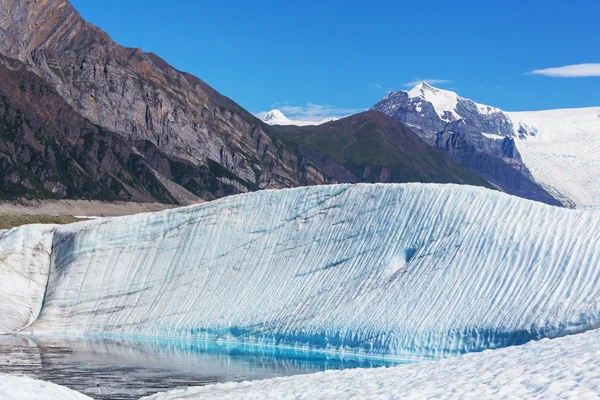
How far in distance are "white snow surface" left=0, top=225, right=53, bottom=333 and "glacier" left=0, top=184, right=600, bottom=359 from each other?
125 mm

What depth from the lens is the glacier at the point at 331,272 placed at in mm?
33625

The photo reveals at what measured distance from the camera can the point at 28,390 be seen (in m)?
17.2

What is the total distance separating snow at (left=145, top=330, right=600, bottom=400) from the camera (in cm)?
1452

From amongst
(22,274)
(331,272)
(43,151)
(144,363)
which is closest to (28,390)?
(144,363)

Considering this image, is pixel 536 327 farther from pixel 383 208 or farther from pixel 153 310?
pixel 153 310

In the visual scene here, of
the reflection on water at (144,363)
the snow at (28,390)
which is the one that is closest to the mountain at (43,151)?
the reflection on water at (144,363)

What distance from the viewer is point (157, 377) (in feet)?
95.8

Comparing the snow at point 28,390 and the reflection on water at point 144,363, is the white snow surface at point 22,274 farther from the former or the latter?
→ the snow at point 28,390

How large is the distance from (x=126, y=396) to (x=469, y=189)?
2080 centimetres

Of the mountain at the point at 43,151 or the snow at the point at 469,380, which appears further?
the mountain at the point at 43,151

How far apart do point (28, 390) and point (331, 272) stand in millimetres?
24597

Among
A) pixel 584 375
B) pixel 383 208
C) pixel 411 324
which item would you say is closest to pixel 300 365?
pixel 411 324

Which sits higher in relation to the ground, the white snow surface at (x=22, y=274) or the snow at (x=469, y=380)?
the white snow surface at (x=22, y=274)

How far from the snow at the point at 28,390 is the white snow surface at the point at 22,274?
2847cm
